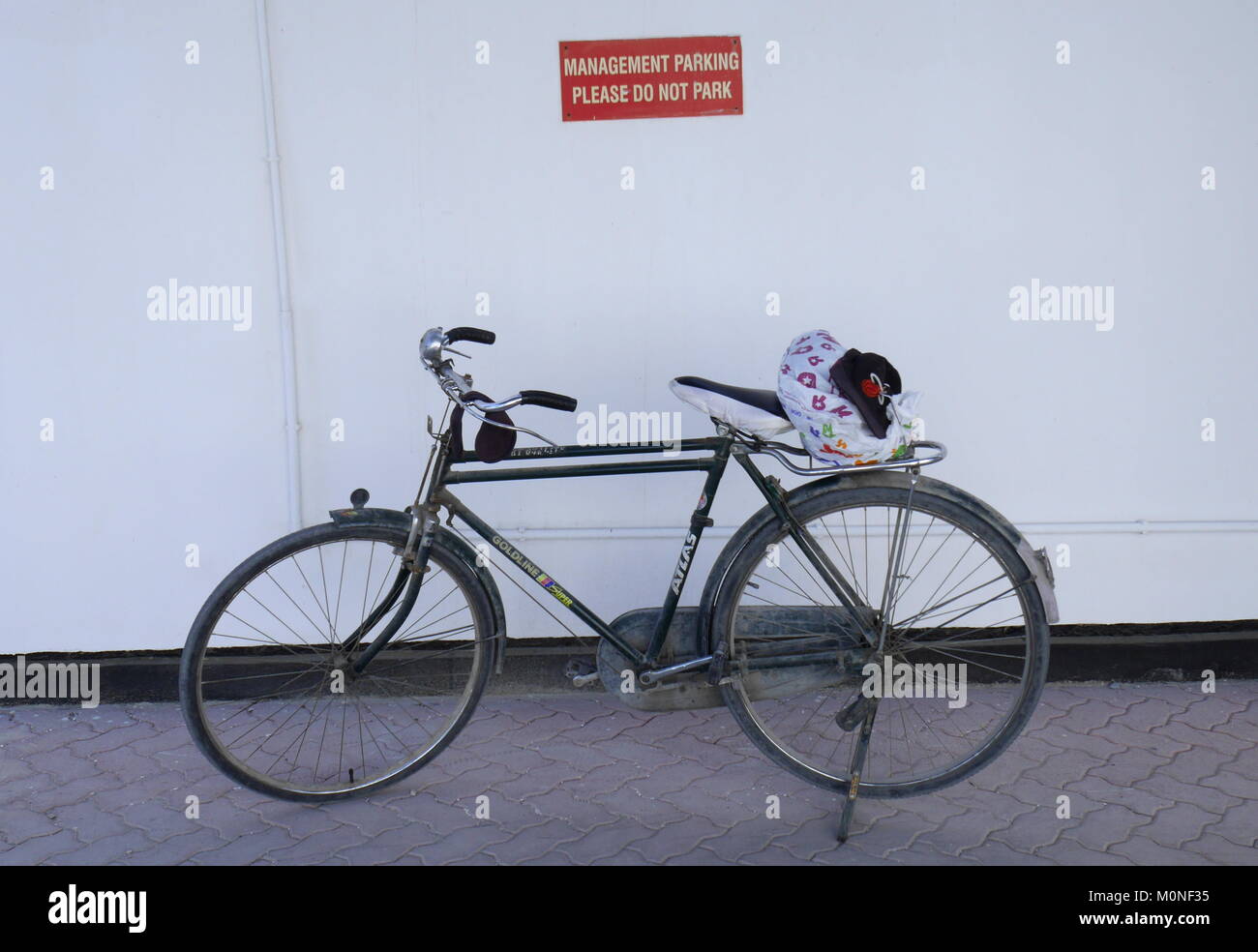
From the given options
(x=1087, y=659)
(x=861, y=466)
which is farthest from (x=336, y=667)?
(x=1087, y=659)

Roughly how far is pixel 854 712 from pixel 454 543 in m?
1.35

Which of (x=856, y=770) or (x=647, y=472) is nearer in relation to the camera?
(x=856, y=770)

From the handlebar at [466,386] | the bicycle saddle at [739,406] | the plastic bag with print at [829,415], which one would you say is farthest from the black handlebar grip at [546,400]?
the plastic bag with print at [829,415]

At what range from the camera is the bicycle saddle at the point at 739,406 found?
3215 mm

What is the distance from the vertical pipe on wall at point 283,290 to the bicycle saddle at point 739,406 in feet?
5.32

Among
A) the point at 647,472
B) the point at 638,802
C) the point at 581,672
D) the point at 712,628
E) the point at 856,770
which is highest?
the point at 647,472

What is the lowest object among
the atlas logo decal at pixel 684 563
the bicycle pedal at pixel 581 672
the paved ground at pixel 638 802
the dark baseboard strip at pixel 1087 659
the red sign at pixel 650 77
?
the paved ground at pixel 638 802

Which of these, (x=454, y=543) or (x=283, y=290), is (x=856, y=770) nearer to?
(x=454, y=543)

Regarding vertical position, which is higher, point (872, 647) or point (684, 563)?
point (684, 563)

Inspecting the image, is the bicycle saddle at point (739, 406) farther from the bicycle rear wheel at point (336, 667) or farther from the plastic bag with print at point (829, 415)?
the bicycle rear wheel at point (336, 667)

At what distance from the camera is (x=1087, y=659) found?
167 inches

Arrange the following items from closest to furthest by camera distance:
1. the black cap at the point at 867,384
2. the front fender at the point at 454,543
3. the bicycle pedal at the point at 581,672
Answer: the black cap at the point at 867,384 → the front fender at the point at 454,543 → the bicycle pedal at the point at 581,672

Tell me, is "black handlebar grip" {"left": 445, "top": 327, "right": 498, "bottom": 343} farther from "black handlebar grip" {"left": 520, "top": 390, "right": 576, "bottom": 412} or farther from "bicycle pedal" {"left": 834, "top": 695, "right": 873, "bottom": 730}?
"bicycle pedal" {"left": 834, "top": 695, "right": 873, "bottom": 730}

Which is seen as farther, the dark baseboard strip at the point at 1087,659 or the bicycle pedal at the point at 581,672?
the dark baseboard strip at the point at 1087,659
